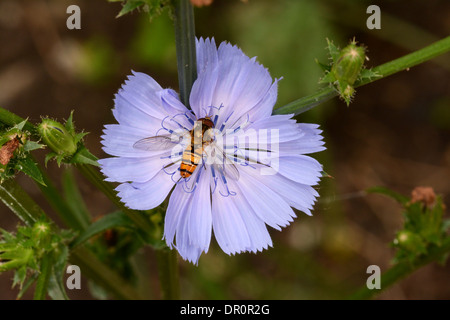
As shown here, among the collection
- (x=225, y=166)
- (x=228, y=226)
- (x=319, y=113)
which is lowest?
(x=228, y=226)

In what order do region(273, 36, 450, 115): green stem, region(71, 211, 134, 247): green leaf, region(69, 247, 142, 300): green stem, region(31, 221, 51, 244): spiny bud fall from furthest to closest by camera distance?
region(69, 247, 142, 300): green stem → region(71, 211, 134, 247): green leaf → region(31, 221, 51, 244): spiny bud → region(273, 36, 450, 115): green stem

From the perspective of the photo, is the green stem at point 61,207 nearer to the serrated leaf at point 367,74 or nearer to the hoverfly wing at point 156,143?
the hoverfly wing at point 156,143

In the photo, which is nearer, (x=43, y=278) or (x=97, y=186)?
(x=97, y=186)

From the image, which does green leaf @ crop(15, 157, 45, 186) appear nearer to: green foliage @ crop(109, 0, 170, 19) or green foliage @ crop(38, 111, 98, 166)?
green foliage @ crop(38, 111, 98, 166)

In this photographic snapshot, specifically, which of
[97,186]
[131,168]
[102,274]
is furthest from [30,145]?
[102,274]

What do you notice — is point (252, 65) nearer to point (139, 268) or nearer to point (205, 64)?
point (205, 64)

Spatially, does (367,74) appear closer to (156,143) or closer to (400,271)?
(156,143)

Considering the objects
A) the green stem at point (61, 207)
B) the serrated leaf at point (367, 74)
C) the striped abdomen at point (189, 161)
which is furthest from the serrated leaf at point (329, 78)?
the green stem at point (61, 207)

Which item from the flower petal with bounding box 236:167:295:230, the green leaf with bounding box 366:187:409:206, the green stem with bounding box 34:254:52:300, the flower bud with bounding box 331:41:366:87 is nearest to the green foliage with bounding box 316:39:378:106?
the flower bud with bounding box 331:41:366:87
